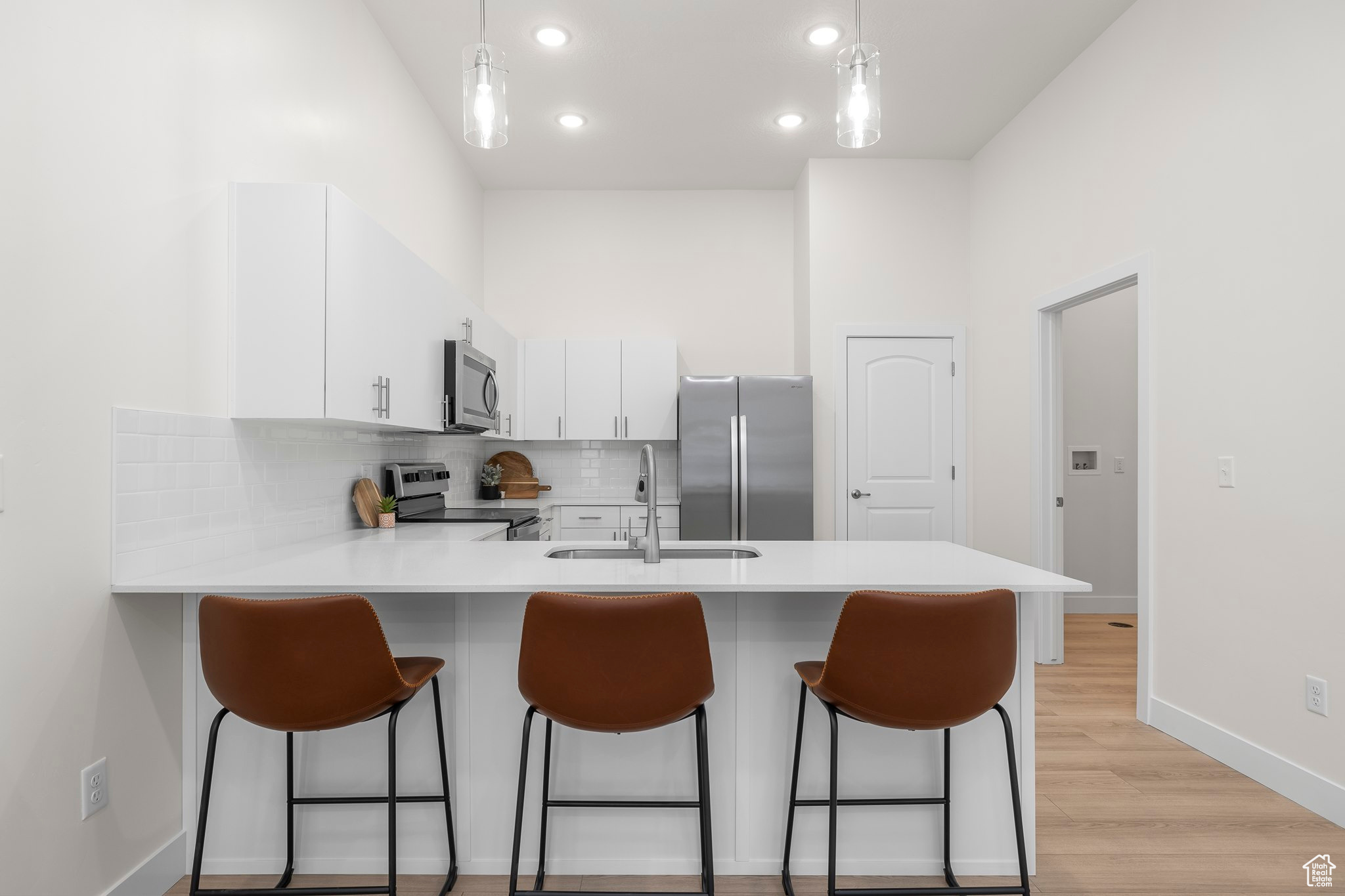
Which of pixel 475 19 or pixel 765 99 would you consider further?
pixel 765 99

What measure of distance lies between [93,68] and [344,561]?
1.36m

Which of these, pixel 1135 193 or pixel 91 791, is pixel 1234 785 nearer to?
pixel 1135 193

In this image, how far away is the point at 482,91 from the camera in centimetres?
210

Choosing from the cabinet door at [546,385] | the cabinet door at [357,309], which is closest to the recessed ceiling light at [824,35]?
the cabinet door at [357,309]

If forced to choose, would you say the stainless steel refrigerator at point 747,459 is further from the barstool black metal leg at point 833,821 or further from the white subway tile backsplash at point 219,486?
the barstool black metal leg at point 833,821

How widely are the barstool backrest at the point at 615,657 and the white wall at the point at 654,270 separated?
12.0ft

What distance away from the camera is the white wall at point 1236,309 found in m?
2.25

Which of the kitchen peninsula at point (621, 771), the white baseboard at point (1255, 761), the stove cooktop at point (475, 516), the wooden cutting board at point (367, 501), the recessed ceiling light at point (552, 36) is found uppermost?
the recessed ceiling light at point (552, 36)

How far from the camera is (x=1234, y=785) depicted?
247 centimetres

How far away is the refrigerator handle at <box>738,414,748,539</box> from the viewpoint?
4348 mm

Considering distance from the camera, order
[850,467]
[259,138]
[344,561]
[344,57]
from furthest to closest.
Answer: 1. [850,467]
2. [344,57]
3. [259,138]
4. [344,561]

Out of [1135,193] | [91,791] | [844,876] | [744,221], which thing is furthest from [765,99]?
[91,791]

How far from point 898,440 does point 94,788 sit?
165 inches

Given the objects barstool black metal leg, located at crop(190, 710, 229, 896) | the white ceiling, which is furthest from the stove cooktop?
the white ceiling
